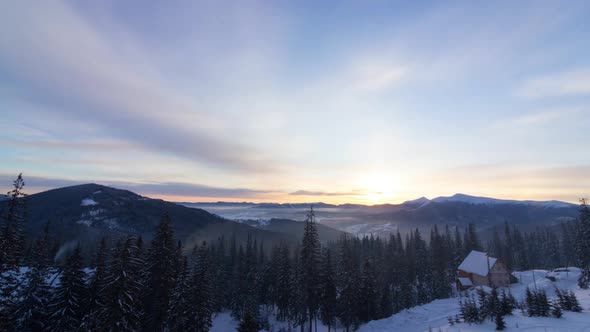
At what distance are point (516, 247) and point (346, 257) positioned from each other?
314ft

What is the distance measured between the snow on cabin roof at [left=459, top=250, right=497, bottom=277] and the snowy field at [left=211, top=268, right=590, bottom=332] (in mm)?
6207

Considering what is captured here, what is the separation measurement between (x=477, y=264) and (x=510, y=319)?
173 feet

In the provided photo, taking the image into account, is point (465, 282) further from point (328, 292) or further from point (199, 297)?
point (199, 297)

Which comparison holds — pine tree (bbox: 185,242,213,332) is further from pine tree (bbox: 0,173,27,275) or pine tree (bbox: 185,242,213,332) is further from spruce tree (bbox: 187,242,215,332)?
pine tree (bbox: 0,173,27,275)

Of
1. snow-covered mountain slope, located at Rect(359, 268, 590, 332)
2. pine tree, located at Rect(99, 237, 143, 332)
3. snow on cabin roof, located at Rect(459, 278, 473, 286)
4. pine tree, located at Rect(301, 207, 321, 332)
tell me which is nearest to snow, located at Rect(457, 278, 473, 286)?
snow on cabin roof, located at Rect(459, 278, 473, 286)

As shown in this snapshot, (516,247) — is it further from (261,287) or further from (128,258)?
(128,258)

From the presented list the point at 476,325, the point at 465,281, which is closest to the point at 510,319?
the point at 476,325

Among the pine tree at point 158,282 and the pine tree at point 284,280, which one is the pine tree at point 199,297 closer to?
the pine tree at point 158,282

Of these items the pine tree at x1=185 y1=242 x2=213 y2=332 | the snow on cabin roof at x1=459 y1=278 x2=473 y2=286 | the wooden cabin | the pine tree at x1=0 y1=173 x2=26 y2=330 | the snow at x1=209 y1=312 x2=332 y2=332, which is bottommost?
the snow at x1=209 y1=312 x2=332 y2=332

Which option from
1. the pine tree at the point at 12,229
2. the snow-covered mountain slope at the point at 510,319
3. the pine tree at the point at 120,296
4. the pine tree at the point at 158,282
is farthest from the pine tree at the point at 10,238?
the snow-covered mountain slope at the point at 510,319

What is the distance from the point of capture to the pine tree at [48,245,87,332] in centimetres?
3219

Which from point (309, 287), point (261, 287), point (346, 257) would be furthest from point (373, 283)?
point (261, 287)

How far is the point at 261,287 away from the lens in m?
72.7

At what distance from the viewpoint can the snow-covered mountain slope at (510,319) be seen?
22706 mm
